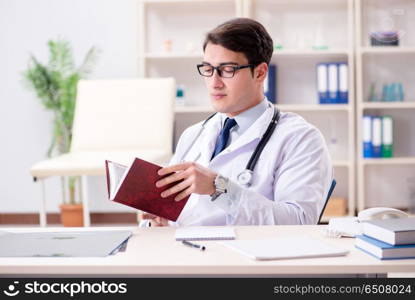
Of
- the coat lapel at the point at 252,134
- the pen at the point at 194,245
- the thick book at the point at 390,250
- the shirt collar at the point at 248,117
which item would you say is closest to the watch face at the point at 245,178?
the coat lapel at the point at 252,134

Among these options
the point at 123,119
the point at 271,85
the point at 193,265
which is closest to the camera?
the point at 193,265

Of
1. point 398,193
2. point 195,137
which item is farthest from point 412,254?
point 398,193

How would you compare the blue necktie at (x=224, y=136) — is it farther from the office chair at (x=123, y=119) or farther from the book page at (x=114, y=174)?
the office chair at (x=123, y=119)

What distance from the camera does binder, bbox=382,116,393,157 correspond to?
4625 millimetres

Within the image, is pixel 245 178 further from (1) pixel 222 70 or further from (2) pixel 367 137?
(2) pixel 367 137

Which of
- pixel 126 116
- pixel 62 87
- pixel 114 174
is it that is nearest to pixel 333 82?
pixel 126 116

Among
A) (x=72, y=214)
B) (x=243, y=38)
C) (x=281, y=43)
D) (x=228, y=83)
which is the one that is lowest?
(x=72, y=214)

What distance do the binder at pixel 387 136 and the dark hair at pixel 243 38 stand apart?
9.15 feet

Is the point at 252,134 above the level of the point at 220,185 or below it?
above

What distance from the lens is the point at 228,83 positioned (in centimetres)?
199

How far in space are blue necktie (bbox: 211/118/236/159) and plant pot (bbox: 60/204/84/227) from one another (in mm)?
2887

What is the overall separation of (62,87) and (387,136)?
2293mm

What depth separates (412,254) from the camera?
1.29 meters

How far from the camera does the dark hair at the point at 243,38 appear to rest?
77.4 inches
